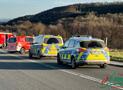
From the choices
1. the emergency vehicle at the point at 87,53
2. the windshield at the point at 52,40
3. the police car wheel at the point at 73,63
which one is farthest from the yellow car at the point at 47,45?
the police car wheel at the point at 73,63

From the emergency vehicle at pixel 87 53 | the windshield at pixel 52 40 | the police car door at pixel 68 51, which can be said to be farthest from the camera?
the windshield at pixel 52 40

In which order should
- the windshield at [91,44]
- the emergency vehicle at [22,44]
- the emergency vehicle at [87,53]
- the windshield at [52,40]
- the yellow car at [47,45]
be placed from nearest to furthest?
1. the emergency vehicle at [87,53]
2. the windshield at [91,44]
3. the yellow car at [47,45]
4. the windshield at [52,40]
5. the emergency vehicle at [22,44]

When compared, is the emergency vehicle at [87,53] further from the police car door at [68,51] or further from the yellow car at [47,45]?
the yellow car at [47,45]

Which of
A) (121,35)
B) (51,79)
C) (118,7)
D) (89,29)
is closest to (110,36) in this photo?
(121,35)

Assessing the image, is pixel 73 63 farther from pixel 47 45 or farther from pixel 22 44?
pixel 22 44

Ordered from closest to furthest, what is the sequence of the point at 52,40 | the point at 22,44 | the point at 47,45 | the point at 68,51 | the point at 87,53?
the point at 87,53 < the point at 68,51 < the point at 47,45 < the point at 52,40 < the point at 22,44

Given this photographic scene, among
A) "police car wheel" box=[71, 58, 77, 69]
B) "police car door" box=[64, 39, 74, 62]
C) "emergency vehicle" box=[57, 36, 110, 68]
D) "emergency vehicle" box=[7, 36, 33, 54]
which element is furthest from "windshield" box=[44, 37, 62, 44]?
"emergency vehicle" box=[7, 36, 33, 54]

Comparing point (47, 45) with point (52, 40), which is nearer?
point (47, 45)

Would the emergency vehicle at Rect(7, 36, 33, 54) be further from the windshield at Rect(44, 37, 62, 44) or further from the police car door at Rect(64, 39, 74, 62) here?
the police car door at Rect(64, 39, 74, 62)

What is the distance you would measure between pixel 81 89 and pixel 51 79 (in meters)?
3.46

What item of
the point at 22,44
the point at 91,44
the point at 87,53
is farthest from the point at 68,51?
the point at 22,44

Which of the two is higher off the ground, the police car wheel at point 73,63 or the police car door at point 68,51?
the police car door at point 68,51

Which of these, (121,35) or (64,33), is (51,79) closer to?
(121,35)

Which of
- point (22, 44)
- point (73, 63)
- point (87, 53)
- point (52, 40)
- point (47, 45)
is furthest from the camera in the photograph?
point (22, 44)
